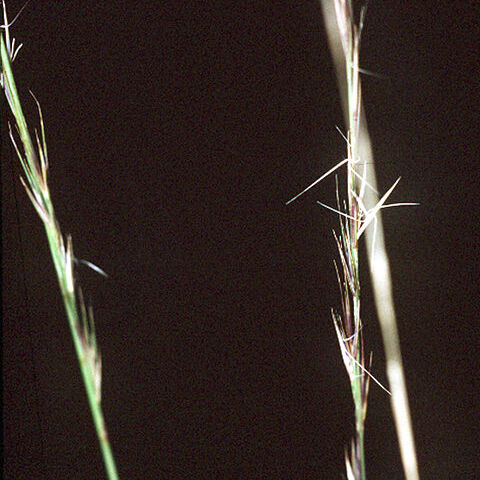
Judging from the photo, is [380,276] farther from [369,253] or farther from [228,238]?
[228,238]

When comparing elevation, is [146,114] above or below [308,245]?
above

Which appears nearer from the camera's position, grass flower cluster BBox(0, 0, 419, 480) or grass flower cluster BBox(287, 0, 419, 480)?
grass flower cluster BBox(0, 0, 419, 480)

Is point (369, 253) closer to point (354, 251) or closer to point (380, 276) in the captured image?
point (380, 276)

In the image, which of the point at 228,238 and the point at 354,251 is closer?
the point at 354,251

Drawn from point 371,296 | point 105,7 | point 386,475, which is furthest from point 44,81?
point 386,475

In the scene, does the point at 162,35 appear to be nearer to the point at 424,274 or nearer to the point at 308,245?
the point at 308,245

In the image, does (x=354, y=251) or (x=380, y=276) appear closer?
(x=354, y=251)

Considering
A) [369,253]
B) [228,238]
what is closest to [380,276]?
[369,253]

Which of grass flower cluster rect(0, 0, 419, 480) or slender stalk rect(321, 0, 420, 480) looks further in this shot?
slender stalk rect(321, 0, 420, 480)
